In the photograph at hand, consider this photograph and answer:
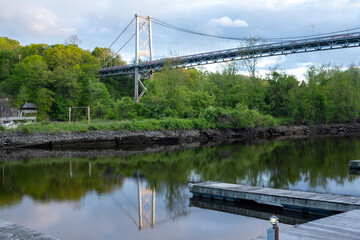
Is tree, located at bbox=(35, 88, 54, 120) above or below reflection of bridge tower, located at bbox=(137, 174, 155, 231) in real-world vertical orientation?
above

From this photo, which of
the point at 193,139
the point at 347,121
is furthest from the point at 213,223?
the point at 347,121

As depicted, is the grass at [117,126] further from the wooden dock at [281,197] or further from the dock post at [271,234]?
the dock post at [271,234]

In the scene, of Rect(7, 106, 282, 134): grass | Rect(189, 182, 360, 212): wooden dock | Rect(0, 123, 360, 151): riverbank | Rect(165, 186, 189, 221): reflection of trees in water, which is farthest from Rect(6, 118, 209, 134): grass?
Rect(189, 182, 360, 212): wooden dock

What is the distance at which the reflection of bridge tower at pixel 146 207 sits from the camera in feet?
27.7

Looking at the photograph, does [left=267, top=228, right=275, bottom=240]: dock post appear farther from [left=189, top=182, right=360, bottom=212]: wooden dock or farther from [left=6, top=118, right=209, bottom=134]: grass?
[left=6, top=118, right=209, bottom=134]: grass

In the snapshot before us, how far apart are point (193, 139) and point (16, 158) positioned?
1468 cm

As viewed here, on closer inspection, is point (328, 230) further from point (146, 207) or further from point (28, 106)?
point (28, 106)

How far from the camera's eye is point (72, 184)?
12672mm

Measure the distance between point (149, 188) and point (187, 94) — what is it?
2185 cm

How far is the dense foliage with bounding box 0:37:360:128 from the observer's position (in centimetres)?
3231

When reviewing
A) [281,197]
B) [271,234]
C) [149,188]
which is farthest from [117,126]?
[271,234]

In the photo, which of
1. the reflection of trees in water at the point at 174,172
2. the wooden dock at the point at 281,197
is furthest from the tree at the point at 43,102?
the wooden dock at the point at 281,197

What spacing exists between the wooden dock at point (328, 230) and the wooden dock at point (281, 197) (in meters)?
1.26

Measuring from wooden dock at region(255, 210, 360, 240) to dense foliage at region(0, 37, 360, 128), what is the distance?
2332cm
